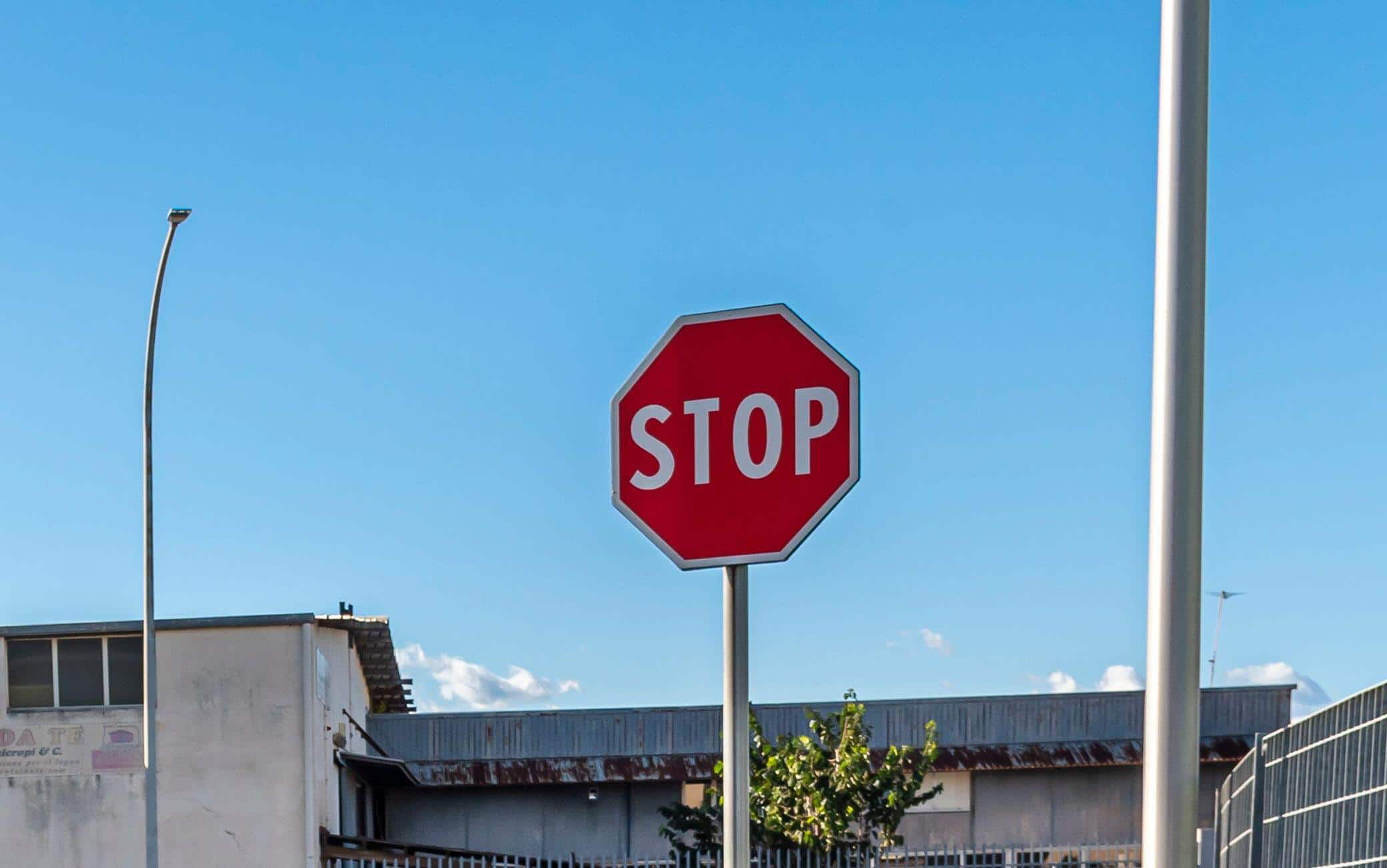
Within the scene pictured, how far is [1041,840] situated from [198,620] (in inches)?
640

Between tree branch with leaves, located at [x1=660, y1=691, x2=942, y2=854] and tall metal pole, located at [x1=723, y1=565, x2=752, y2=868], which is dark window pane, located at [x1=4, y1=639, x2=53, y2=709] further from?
tall metal pole, located at [x1=723, y1=565, x2=752, y2=868]

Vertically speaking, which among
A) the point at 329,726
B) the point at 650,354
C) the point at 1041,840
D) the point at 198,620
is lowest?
the point at 1041,840

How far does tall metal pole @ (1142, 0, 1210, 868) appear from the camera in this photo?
14.7 ft

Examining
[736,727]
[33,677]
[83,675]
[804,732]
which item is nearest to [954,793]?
[804,732]

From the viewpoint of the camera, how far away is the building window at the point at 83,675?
26641 mm

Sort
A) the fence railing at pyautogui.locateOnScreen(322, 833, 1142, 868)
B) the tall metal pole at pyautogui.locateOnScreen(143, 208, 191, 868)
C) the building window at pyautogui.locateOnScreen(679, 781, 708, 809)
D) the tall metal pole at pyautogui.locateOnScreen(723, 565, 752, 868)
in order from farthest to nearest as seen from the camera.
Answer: the building window at pyautogui.locateOnScreen(679, 781, 708, 809) < the fence railing at pyautogui.locateOnScreen(322, 833, 1142, 868) < the tall metal pole at pyautogui.locateOnScreen(143, 208, 191, 868) < the tall metal pole at pyautogui.locateOnScreen(723, 565, 752, 868)

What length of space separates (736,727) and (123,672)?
24600 mm

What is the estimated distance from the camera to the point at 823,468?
3953 mm

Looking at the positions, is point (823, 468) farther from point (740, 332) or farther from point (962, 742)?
point (962, 742)

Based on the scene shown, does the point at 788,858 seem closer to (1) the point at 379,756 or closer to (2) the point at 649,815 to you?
(2) the point at 649,815

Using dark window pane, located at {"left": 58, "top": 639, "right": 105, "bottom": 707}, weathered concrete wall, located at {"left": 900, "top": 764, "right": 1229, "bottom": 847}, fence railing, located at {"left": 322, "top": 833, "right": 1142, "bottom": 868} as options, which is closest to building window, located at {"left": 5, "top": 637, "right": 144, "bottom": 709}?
dark window pane, located at {"left": 58, "top": 639, "right": 105, "bottom": 707}

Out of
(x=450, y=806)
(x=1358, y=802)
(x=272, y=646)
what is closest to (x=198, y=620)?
(x=272, y=646)

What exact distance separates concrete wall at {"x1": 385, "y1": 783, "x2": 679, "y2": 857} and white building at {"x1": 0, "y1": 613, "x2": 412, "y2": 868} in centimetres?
604

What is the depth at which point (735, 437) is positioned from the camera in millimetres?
4047
